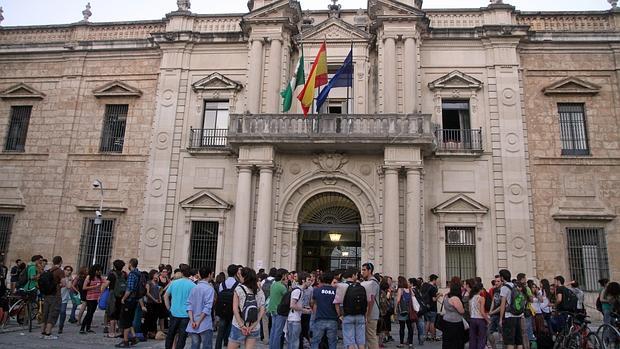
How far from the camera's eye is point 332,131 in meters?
17.6

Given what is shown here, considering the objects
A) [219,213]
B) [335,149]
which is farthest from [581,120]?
[219,213]

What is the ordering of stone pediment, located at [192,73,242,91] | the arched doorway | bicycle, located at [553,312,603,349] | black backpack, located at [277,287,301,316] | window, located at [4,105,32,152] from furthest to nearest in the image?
1. window, located at [4,105,32,152]
2. stone pediment, located at [192,73,242,91]
3. the arched doorway
4. bicycle, located at [553,312,603,349]
5. black backpack, located at [277,287,301,316]

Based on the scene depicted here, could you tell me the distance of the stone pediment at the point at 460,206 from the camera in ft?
58.7

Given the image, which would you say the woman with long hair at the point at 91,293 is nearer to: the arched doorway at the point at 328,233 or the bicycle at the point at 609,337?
the arched doorway at the point at 328,233

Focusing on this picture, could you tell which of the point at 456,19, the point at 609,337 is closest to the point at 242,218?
the point at 609,337

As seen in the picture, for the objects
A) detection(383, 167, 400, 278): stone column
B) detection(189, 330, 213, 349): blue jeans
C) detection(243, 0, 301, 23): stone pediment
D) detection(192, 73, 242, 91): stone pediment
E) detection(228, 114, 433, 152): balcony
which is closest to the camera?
detection(189, 330, 213, 349): blue jeans

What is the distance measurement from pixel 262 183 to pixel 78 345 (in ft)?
28.8

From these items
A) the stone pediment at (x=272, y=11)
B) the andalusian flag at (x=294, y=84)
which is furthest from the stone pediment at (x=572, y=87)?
the stone pediment at (x=272, y=11)

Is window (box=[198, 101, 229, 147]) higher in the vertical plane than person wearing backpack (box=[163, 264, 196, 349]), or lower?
higher

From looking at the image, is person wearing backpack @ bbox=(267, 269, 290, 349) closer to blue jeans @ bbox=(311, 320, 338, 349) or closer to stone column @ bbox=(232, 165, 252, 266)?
blue jeans @ bbox=(311, 320, 338, 349)

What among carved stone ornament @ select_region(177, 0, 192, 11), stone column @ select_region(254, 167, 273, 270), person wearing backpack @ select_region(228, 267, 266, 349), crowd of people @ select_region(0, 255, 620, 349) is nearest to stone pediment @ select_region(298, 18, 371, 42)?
carved stone ornament @ select_region(177, 0, 192, 11)

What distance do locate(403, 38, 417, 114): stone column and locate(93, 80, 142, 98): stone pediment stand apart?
11.6 metres

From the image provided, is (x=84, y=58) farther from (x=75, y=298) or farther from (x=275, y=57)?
(x=75, y=298)

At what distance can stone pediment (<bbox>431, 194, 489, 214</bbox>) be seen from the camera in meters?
17.9
